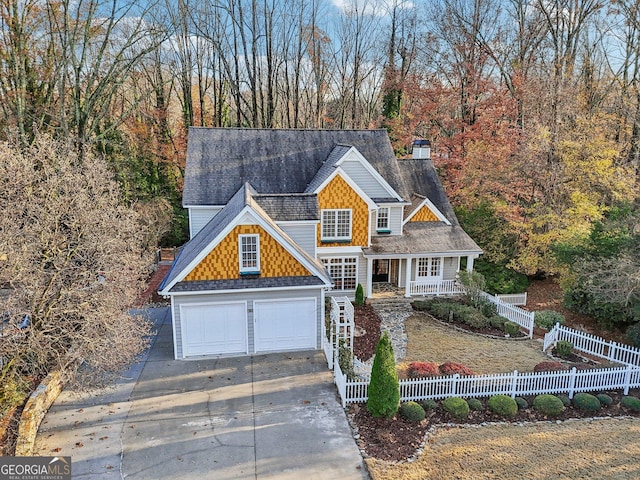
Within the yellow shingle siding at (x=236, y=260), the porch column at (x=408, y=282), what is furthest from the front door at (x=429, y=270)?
the yellow shingle siding at (x=236, y=260)

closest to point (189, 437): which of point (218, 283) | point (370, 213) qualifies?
point (218, 283)

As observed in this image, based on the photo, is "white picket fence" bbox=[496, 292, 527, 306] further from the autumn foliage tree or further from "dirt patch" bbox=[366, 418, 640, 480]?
the autumn foliage tree

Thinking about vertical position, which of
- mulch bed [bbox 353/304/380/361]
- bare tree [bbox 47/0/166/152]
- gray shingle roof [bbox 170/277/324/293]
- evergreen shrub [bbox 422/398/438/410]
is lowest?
mulch bed [bbox 353/304/380/361]

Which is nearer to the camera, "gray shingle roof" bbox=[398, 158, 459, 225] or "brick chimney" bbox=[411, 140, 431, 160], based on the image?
"gray shingle roof" bbox=[398, 158, 459, 225]

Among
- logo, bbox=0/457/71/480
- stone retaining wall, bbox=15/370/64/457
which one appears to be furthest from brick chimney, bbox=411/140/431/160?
logo, bbox=0/457/71/480

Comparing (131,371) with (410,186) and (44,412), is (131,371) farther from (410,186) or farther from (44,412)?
(410,186)
